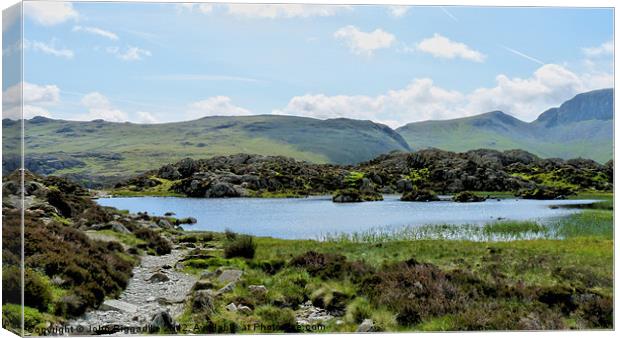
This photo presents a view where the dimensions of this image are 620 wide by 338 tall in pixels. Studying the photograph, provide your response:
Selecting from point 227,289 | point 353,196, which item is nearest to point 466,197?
point 353,196

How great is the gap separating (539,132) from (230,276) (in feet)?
30.0

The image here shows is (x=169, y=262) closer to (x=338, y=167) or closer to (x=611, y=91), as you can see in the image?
(x=338, y=167)

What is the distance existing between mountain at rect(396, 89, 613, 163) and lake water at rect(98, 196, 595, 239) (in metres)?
1.46

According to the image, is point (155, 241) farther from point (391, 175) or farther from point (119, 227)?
point (391, 175)

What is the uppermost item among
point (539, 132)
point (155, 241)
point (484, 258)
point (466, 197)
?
point (539, 132)

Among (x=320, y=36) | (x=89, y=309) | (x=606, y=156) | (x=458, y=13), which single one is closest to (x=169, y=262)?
(x=89, y=309)

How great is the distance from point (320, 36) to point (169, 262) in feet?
23.5

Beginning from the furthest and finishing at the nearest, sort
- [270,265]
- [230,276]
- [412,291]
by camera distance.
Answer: [270,265]
[230,276]
[412,291]

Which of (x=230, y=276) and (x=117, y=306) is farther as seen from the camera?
(x=230, y=276)

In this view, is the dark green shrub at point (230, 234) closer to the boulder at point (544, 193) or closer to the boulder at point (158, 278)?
the boulder at point (158, 278)

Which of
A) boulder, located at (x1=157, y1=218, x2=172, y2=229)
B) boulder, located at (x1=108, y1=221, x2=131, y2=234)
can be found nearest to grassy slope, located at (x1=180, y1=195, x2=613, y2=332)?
boulder, located at (x1=157, y1=218, x2=172, y2=229)

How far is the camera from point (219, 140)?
1859 cm

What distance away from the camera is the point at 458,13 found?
18.5 meters

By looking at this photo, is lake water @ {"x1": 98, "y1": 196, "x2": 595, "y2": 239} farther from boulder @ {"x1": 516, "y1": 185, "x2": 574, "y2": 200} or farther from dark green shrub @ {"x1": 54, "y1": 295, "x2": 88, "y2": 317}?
dark green shrub @ {"x1": 54, "y1": 295, "x2": 88, "y2": 317}
